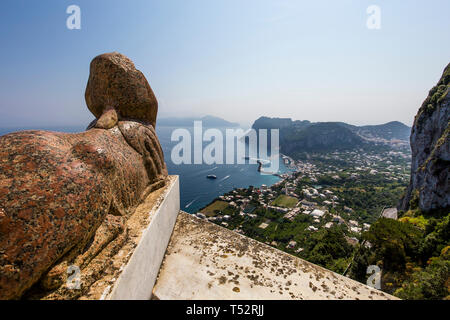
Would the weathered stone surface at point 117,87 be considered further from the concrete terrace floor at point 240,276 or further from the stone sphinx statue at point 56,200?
the concrete terrace floor at point 240,276

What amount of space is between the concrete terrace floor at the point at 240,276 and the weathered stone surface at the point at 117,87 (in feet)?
11.2

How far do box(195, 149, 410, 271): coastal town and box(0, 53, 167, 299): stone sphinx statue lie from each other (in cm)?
1808

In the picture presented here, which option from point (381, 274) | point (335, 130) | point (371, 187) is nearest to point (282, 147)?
point (335, 130)

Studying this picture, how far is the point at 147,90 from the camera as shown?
5.09m

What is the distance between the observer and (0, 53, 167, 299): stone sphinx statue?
180cm

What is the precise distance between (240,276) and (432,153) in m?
24.6

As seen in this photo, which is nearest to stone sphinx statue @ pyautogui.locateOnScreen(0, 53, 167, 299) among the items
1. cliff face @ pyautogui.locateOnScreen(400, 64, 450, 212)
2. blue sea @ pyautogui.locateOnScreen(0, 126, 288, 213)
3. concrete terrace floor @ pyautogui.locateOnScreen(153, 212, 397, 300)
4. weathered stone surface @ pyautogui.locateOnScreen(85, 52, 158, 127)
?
weathered stone surface @ pyautogui.locateOnScreen(85, 52, 158, 127)

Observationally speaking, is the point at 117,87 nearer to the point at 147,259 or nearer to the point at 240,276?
the point at 147,259

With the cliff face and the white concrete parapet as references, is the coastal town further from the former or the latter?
the white concrete parapet

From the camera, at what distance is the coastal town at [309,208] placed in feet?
87.9

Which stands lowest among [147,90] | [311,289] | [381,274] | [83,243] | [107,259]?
[381,274]
